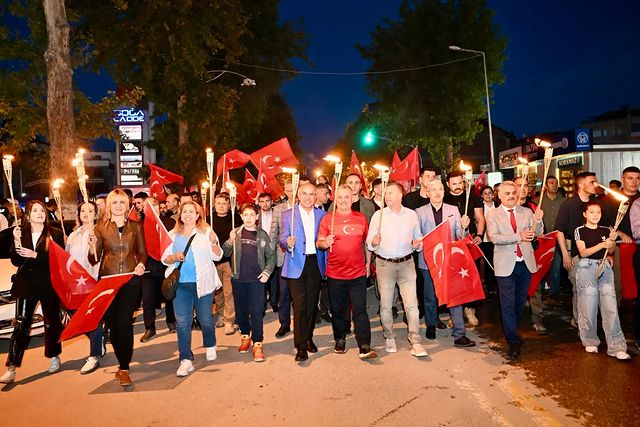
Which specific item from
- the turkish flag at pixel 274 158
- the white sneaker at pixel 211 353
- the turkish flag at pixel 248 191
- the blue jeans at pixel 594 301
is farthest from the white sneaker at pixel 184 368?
the turkish flag at pixel 248 191

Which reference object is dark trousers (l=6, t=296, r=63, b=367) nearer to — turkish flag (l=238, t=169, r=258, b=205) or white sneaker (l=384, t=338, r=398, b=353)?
white sneaker (l=384, t=338, r=398, b=353)

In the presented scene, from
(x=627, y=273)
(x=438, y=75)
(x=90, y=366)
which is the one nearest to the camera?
(x=90, y=366)

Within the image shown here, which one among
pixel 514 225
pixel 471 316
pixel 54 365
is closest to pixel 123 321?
pixel 54 365

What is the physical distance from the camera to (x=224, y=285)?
26.0ft

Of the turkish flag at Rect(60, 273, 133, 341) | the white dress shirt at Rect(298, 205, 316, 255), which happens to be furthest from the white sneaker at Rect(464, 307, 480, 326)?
the turkish flag at Rect(60, 273, 133, 341)

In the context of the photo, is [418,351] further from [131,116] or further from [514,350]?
[131,116]

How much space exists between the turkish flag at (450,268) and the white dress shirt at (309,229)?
140 centimetres

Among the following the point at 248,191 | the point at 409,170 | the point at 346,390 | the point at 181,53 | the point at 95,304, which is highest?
the point at 181,53

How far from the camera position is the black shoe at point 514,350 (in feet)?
19.4

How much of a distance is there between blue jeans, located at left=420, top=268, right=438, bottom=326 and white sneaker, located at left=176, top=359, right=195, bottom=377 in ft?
10.3

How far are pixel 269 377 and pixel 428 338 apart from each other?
241cm

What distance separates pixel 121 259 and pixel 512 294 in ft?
14.9

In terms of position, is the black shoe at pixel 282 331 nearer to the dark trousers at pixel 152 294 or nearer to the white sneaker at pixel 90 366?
the dark trousers at pixel 152 294

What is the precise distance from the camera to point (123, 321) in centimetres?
553
